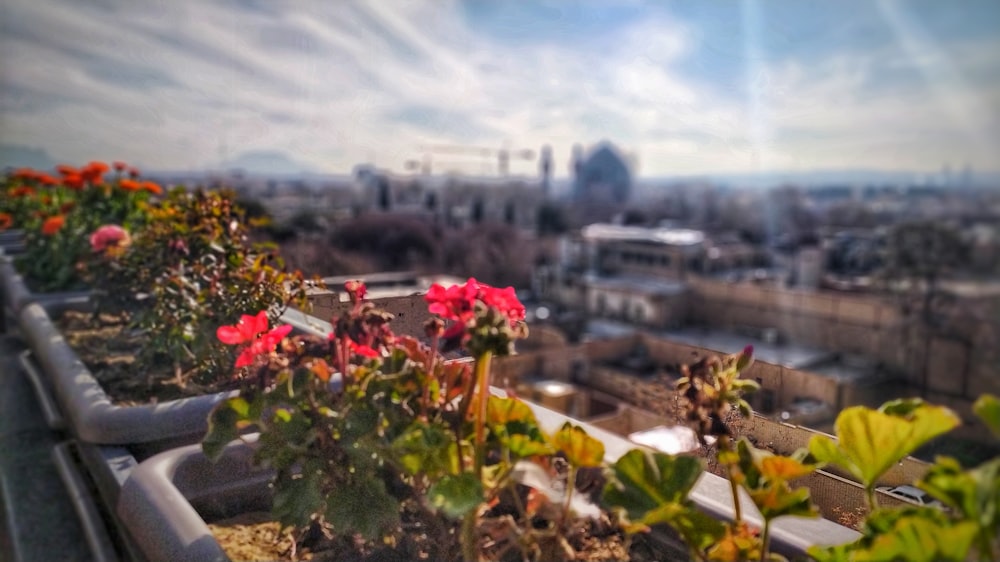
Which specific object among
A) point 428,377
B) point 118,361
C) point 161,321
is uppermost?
point 428,377

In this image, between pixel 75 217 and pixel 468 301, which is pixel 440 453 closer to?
pixel 468 301

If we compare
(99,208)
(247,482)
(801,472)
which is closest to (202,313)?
(247,482)

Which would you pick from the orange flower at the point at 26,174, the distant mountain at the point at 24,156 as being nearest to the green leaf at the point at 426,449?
the orange flower at the point at 26,174

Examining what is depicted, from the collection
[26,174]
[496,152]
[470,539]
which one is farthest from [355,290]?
[496,152]

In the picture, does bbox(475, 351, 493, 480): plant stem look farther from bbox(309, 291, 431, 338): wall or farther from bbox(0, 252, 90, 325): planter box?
bbox(0, 252, 90, 325): planter box

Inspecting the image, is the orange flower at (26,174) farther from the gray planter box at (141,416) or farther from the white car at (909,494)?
the white car at (909,494)

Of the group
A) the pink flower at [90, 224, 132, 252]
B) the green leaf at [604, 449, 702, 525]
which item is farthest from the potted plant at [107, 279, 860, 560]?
the pink flower at [90, 224, 132, 252]

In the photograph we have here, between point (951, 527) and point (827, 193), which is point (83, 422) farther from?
point (827, 193)
